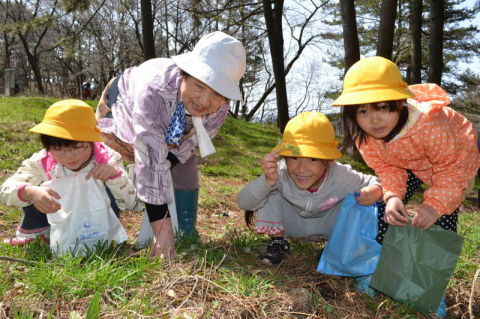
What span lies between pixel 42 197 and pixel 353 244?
5.92 ft

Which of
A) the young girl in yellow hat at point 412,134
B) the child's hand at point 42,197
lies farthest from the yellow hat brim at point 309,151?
the child's hand at point 42,197

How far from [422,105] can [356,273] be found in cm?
102

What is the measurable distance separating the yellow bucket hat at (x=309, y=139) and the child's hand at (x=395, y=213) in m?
0.42

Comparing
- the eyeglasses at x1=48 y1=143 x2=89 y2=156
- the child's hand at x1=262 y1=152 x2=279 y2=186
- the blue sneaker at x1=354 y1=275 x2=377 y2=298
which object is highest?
the eyeglasses at x1=48 y1=143 x2=89 y2=156

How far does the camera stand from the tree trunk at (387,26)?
7016 mm

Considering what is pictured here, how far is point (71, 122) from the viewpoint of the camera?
2365 mm

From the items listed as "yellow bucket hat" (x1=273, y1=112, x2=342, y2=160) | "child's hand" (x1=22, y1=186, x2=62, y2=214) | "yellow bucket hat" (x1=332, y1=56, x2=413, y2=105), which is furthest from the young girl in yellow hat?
"child's hand" (x1=22, y1=186, x2=62, y2=214)

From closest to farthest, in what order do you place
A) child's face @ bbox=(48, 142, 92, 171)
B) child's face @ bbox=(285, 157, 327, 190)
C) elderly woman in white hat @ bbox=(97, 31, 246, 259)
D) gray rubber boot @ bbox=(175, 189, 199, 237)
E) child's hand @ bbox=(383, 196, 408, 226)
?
1. child's hand @ bbox=(383, 196, 408, 226)
2. elderly woman in white hat @ bbox=(97, 31, 246, 259)
3. child's face @ bbox=(48, 142, 92, 171)
4. child's face @ bbox=(285, 157, 327, 190)
5. gray rubber boot @ bbox=(175, 189, 199, 237)

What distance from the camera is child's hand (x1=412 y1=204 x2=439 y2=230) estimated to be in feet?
6.97

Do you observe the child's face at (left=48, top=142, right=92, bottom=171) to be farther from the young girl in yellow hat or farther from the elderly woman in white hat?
the young girl in yellow hat

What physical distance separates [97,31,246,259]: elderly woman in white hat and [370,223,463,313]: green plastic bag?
115 centimetres

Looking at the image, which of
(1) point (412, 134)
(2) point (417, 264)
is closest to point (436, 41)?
(1) point (412, 134)

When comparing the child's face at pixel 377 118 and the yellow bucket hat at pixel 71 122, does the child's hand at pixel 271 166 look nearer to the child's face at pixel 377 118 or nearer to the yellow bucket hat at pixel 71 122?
the child's face at pixel 377 118

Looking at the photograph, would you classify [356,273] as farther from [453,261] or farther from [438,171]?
[438,171]
